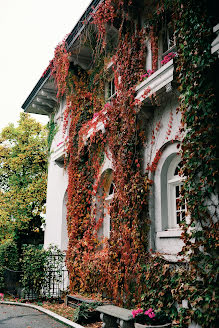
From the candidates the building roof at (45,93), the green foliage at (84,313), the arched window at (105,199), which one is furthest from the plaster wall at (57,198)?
the green foliage at (84,313)

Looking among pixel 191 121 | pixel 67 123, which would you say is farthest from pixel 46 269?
pixel 191 121

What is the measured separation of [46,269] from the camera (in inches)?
448

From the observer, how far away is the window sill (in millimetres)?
7107

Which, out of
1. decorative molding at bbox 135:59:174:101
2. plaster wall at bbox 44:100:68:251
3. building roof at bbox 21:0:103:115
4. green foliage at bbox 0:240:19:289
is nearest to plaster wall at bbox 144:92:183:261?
decorative molding at bbox 135:59:174:101

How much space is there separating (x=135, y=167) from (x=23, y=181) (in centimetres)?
1375

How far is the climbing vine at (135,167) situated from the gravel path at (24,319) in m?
1.64

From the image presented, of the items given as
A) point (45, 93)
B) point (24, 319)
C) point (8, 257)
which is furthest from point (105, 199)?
point (45, 93)

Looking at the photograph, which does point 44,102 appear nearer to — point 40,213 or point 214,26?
point 40,213

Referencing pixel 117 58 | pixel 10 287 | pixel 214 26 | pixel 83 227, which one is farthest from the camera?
pixel 10 287

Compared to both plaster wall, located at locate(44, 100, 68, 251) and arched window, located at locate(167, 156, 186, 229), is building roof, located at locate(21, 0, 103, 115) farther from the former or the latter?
arched window, located at locate(167, 156, 186, 229)

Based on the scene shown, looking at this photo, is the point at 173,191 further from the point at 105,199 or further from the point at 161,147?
the point at 105,199

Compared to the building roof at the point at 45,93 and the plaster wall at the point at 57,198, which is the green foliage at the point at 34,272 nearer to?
the plaster wall at the point at 57,198

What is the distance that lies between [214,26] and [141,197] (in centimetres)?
414

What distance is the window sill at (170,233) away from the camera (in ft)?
23.3
